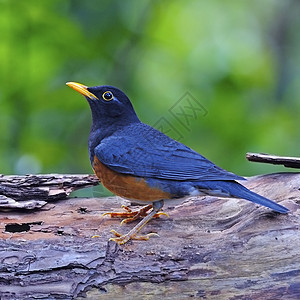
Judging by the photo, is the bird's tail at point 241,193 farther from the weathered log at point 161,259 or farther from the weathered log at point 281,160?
the weathered log at point 281,160

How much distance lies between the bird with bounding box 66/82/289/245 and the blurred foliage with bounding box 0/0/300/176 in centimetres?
135

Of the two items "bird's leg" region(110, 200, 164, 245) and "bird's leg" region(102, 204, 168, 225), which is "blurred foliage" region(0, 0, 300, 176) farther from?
"bird's leg" region(110, 200, 164, 245)

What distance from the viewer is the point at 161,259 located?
470 cm

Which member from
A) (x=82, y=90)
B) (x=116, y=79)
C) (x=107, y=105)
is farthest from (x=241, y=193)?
(x=116, y=79)

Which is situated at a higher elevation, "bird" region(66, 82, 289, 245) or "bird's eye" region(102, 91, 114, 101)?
"bird's eye" region(102, 91, 114, 101)

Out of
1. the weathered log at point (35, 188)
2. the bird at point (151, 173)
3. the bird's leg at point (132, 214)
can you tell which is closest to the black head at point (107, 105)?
the bird at point (151, 173)

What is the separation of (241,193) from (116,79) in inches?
121

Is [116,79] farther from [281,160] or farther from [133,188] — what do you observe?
[281,160]

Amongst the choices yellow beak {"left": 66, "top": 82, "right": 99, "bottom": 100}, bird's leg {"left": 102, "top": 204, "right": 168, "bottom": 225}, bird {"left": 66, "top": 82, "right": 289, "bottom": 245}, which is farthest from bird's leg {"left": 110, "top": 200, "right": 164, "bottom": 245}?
yellow beak {"left": 66, "top": 82, "right": 99, "bottom": 100}

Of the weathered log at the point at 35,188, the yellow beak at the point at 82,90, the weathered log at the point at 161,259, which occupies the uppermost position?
the yellow beak at the point at 82,90

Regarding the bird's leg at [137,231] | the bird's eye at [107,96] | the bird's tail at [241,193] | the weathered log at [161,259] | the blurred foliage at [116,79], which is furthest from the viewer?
the blurred foliage at [116,79]

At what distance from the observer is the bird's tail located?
16.1 ft

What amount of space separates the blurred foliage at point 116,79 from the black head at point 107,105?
88 cm

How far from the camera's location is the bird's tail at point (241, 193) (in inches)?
193
